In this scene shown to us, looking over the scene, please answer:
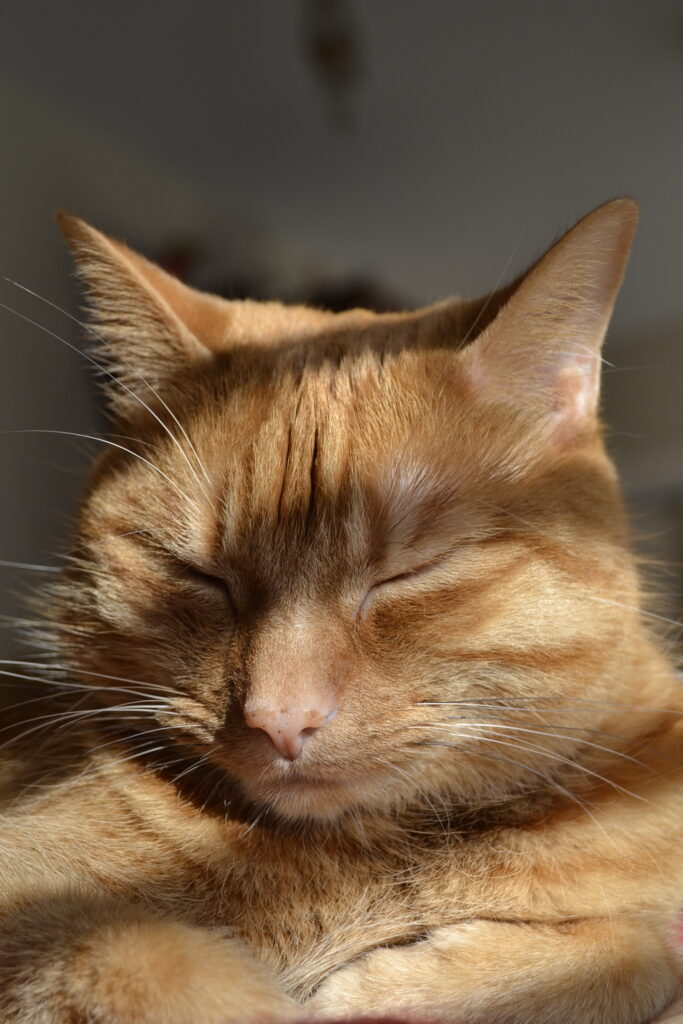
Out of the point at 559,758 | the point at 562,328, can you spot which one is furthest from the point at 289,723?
the point at 562,328

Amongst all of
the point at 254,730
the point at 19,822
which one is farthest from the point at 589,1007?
the point at 19,822

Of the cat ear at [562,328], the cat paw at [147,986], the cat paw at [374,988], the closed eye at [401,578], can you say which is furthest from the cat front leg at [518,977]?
the cat ear at [562,328]

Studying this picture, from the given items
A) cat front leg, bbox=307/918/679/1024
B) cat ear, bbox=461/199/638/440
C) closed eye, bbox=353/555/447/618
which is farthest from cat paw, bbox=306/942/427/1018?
cat ear, bbox=461/199/638/440

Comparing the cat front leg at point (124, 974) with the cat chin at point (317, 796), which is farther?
the cat chin at point (317, 796)

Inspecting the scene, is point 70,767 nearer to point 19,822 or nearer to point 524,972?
point 19,822

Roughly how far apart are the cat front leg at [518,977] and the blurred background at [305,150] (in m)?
2.25

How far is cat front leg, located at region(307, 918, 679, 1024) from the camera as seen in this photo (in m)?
0.99

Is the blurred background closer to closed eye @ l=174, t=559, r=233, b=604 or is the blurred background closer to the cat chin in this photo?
closed eye @ l=174, t=559, r=233, b=604

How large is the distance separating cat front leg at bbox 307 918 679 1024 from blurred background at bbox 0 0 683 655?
2.25 meters

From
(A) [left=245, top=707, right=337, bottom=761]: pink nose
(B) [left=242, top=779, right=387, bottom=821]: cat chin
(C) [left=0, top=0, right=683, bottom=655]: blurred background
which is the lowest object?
(B) [left=242, top=779, right=387, bottom=821]: cat chin

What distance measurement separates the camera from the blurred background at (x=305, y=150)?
3549 mm

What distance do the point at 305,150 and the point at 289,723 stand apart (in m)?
3.86

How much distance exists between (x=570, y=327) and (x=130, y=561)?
68 cm

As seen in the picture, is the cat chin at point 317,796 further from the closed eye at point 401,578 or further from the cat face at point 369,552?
the closed eye at point 401,578
